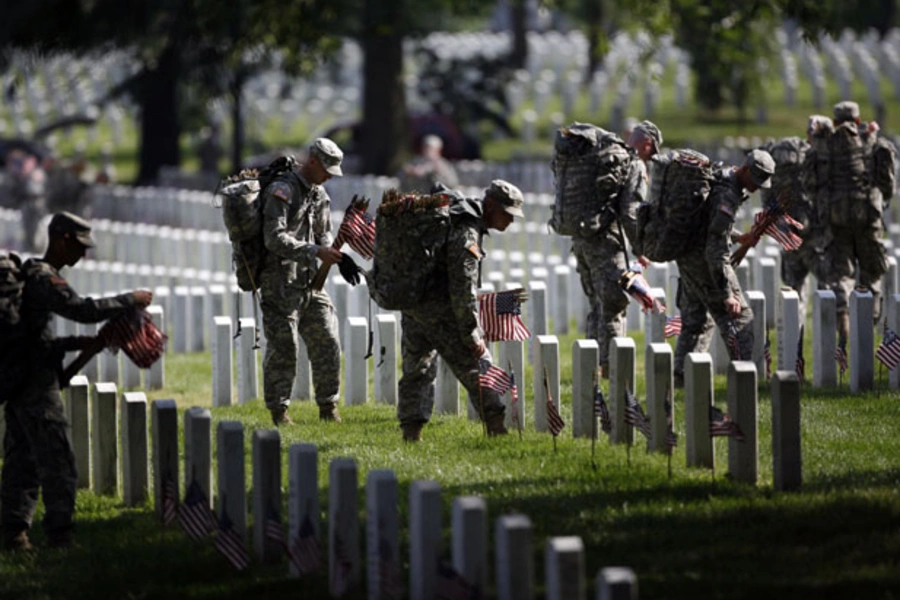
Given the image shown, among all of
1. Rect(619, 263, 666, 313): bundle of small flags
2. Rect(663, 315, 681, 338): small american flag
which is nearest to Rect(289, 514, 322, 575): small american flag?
Rect(619, 263, 666, 313): bundle of small flags

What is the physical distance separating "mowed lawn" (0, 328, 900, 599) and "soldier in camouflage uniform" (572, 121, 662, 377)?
1.92 metres

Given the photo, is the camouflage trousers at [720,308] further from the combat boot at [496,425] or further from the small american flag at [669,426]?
the small american flag at [669,426]

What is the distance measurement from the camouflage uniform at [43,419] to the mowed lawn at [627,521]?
0.24m

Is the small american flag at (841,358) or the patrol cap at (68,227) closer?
the patrol cap at (68,227)

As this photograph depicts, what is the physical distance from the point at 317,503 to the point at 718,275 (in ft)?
14.8

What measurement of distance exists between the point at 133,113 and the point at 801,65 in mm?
15462

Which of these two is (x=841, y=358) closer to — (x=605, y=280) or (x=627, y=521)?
(x=605, y=280)

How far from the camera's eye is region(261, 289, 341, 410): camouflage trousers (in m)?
12.1

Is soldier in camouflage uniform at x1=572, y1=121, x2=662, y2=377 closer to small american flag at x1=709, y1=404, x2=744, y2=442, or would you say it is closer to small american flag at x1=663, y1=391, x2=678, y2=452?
small american flag at x1=663, y1=391, x2=678, y2=452

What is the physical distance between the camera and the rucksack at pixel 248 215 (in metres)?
11.8

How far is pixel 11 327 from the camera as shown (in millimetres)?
9078

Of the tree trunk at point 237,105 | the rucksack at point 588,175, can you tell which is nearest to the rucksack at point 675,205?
the rucksack at point 588,175

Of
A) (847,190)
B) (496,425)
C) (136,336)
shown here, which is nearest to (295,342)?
(496,425)

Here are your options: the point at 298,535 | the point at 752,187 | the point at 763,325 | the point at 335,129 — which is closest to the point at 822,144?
the point at 763,325
